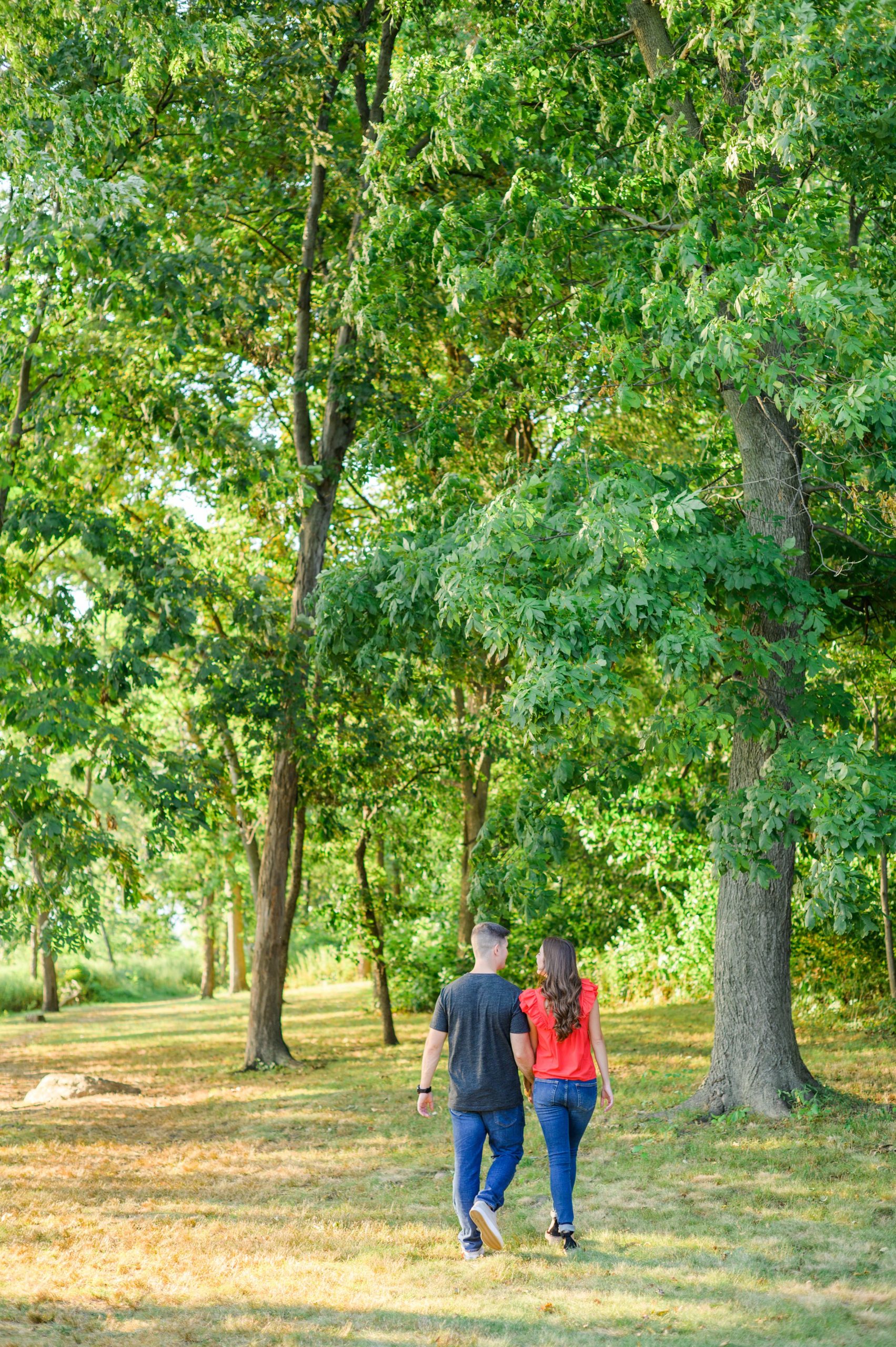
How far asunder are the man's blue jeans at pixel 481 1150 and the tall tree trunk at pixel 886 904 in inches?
356

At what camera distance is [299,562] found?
15586 millimetres

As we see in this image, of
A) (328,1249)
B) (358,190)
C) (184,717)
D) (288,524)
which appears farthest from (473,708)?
(328,1249)

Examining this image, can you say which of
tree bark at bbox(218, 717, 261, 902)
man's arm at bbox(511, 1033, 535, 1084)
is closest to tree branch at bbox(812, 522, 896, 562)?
man's arm at bbox(511, 1033, 535, 1084)

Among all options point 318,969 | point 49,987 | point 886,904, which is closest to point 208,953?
point 318,969

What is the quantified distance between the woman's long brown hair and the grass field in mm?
1243

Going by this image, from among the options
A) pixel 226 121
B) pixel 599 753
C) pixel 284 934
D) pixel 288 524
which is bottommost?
pixel 284 934

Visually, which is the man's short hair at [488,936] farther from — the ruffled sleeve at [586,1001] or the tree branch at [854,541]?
the tree branch at [854,541]

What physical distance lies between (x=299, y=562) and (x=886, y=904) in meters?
8.58

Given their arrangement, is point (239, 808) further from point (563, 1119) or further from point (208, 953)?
point (208, 953)

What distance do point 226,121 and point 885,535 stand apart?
8359 mm

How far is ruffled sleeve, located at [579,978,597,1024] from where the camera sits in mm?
6191

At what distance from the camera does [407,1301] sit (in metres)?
5.68

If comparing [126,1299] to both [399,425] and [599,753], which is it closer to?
[599,753]

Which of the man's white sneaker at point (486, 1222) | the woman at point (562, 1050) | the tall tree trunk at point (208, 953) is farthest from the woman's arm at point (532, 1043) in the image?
the tall tree trunk at point (208, 953)
